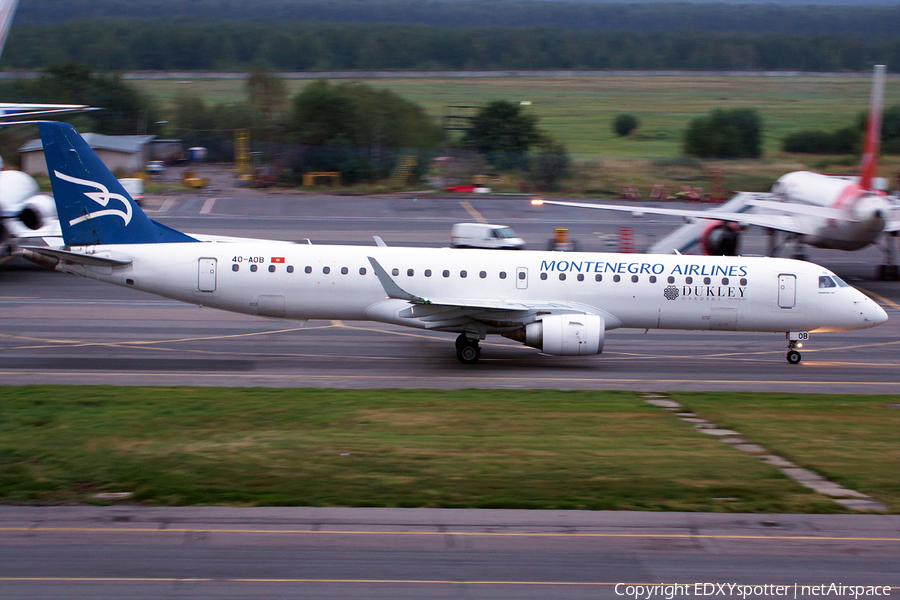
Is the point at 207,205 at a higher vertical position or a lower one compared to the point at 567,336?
higher

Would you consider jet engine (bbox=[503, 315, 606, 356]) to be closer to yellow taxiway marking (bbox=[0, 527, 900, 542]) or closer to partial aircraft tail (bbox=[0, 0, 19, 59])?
yellow taxiway marking (bbox=[0, 527, 900, 542])

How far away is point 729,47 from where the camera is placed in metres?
163

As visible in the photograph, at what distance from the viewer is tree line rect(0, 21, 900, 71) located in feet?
480

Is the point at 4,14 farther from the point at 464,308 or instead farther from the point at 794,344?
the point at 794,344

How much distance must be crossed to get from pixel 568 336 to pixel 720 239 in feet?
58.4

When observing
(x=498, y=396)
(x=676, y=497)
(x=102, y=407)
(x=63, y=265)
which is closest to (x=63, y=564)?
(x=102, y=407)

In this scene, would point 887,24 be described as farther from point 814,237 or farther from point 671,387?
point 671,387

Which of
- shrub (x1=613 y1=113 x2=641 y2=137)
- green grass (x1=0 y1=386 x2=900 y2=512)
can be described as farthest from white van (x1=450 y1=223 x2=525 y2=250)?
shrub (x1=613 y1=113 x2=641 y2=137)

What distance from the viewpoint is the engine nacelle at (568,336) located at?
80.5 feet

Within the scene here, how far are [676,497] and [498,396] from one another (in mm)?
7536

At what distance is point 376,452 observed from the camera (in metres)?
17.1

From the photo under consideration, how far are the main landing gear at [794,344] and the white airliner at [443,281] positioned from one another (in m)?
0.04

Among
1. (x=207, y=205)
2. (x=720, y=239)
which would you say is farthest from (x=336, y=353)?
(x=207, y=205)

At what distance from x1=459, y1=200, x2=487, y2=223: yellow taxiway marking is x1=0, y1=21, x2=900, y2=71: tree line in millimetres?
89988
